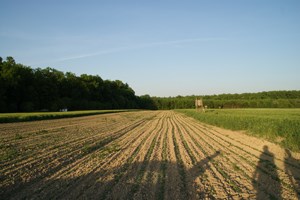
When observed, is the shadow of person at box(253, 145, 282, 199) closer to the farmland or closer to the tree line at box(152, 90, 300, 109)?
the farmland

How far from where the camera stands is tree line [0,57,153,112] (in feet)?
166

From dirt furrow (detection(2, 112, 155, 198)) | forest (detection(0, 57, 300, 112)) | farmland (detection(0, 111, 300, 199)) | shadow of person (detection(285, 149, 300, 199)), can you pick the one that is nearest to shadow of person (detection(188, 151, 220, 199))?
farmland (detection(0, 111, 300, 199))

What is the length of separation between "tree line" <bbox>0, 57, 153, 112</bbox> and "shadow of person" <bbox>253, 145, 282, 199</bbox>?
50424mm

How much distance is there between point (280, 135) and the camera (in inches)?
530

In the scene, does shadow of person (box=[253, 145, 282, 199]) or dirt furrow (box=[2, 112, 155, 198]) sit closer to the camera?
shadow of person (box=[253, 145, 282, 199])

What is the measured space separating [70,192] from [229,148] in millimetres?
8603

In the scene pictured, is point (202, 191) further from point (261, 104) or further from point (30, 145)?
point (261, 104)

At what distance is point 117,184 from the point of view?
6375mm

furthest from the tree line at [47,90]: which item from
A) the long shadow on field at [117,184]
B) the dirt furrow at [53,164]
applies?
the long shadow on field at [117,184]

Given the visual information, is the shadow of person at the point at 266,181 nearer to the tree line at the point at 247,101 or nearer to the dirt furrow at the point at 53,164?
the dirt furrow at the point at 53,164

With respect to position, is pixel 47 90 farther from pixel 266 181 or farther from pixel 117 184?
pixel 266 181

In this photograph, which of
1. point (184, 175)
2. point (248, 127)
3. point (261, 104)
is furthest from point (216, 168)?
point (261, 104)

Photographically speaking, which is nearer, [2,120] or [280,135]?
[280,135]

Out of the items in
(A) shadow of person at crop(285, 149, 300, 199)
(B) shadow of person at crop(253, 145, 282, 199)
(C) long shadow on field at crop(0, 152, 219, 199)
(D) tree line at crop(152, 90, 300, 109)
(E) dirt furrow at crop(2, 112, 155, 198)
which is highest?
(D) tree line at crop(152, 90, 300, 109)
